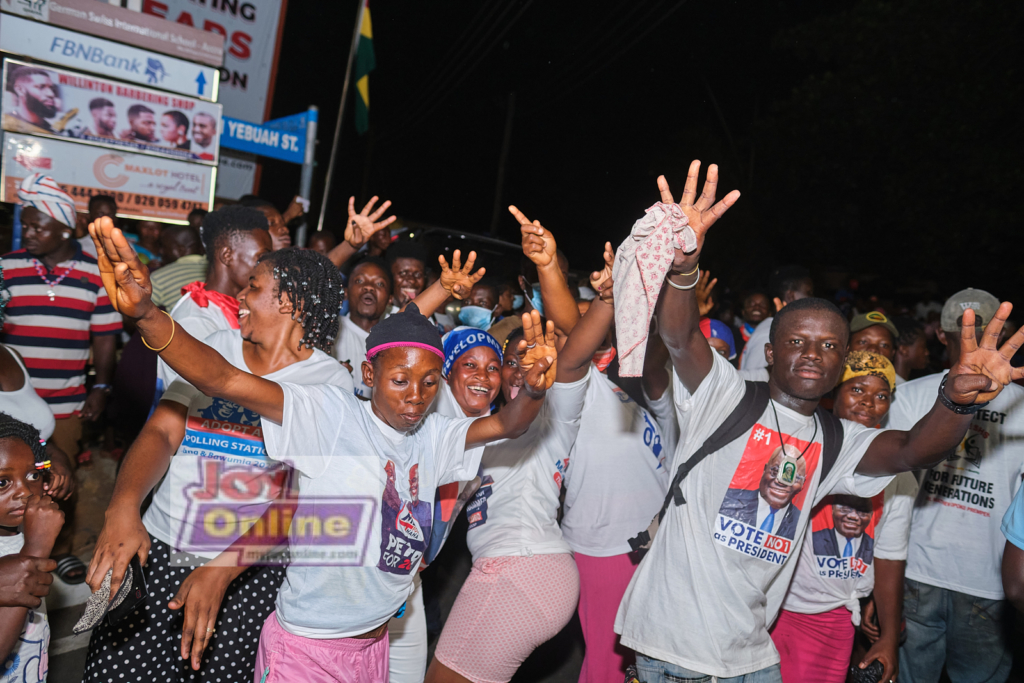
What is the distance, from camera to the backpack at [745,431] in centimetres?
250

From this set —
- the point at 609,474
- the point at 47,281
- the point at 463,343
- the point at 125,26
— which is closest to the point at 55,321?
the point at 47,281

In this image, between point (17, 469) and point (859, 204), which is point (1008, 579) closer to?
point (17, 469)

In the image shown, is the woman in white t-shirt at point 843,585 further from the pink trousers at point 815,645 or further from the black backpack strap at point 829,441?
the black backpack strap at point 829,441

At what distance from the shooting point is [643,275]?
6.67 ft

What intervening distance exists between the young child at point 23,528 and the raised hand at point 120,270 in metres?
0.88

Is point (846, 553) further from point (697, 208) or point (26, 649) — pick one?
point (26, 649)

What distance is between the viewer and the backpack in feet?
8.20

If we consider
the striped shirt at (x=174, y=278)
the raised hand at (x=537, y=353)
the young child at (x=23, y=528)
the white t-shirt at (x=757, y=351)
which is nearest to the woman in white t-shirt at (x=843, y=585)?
the white t-shirt at (x=757, y=351)

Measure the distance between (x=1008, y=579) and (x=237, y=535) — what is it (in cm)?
272

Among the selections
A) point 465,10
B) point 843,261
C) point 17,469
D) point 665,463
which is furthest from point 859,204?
point 17,469

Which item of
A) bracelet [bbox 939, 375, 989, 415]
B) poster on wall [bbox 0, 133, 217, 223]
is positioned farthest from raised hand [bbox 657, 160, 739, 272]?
poster on wall [bbox 0, 133, 217, 223]

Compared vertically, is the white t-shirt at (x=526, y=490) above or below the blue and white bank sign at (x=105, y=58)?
below

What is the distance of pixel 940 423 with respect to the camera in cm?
228

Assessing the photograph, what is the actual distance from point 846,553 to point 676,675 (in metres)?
1.16
